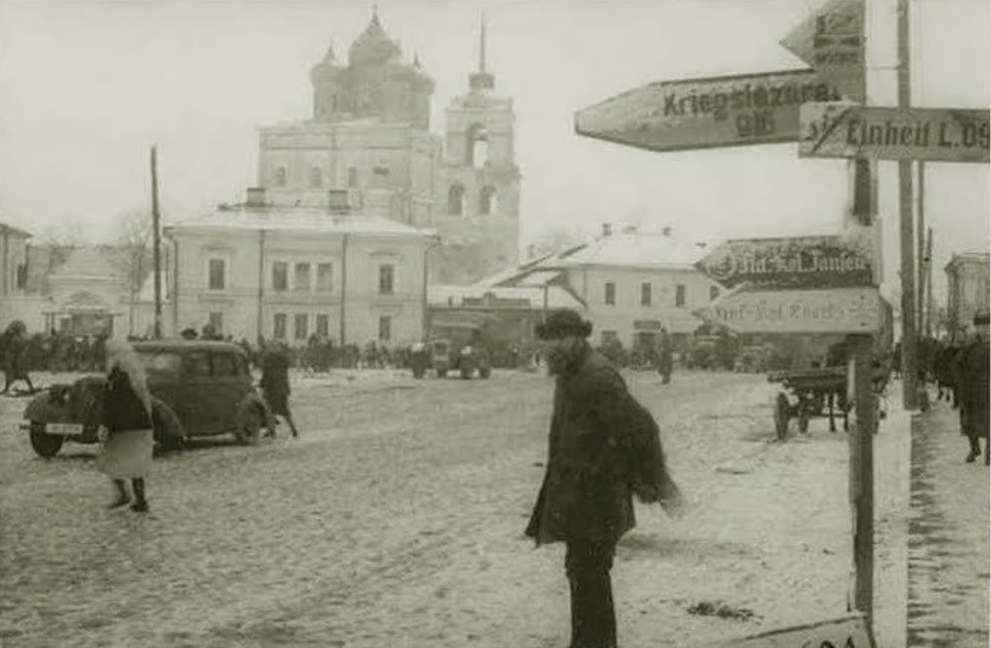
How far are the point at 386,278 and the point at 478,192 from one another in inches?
632

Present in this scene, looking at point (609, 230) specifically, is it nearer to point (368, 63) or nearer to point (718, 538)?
point (368, 63)

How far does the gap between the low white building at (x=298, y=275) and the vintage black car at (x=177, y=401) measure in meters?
31.4

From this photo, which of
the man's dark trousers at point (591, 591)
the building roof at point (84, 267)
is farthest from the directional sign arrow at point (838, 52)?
the building roof at point (84, 267)

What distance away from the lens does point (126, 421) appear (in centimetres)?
1017

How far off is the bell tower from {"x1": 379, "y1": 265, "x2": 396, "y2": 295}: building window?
889 cm

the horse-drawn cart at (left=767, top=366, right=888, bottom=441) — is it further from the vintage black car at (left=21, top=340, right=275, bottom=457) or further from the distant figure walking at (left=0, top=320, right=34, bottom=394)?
the distant figure walking at (left=0, top=320, right=34, bottom=394)

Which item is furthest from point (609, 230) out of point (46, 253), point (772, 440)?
point (772, 440)

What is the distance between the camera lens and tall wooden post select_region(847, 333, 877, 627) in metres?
4.89

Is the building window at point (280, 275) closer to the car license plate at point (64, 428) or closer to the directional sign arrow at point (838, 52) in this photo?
the car license plate at point (64, 428)

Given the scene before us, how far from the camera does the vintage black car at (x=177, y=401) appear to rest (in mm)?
14625

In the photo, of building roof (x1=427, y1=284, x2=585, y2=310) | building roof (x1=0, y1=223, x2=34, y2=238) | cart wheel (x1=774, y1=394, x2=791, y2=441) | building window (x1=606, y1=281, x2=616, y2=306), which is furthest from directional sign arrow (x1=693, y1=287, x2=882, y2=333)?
building window (x1=606, y1=281, x2=616, y2=306)

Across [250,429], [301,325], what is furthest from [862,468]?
[301,325]

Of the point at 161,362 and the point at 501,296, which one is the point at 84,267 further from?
the point at 161,362

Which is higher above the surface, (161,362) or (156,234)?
(156,234)
